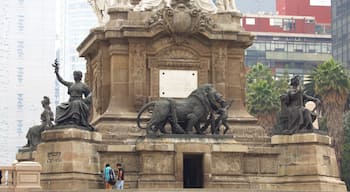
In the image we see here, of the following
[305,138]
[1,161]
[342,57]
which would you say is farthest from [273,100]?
[305,138]

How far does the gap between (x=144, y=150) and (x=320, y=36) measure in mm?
128607

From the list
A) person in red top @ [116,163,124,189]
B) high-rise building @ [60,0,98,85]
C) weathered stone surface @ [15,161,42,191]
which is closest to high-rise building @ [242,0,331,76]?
high-rise building @ [60,0,98,85]

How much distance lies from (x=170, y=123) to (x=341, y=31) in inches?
3696

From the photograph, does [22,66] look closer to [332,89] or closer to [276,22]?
[332,89]

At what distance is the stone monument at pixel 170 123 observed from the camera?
4022 centimetres

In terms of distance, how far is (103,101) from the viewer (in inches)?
1745

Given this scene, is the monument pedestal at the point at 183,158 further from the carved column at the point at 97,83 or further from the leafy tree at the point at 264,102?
the leafy tree at the point at 264,102

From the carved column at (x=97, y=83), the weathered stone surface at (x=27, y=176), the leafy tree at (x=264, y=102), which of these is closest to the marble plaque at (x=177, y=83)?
the carved column at (x=97, y=83)

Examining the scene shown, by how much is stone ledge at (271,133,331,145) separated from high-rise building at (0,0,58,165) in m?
47.9

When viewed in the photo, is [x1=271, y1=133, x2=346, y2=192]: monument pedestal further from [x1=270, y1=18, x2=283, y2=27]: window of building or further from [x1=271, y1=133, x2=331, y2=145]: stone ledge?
[x1=270, y1=18, x2=283, y2=27]: window of building

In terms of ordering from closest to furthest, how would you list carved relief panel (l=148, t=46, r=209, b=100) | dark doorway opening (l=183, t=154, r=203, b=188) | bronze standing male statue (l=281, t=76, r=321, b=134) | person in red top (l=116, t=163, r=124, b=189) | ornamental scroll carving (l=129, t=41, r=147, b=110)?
person in red top (l=116, t=163, r=124, b=189) < dark doorway opening (l=183, t=154, r=203, b=188) < bronze standing male statue (l=281, t=76, r=321, b=134) < ornamental scroll carving (l=129, t=41, r=147, b=110) < carved relief panel (l=148, t=46, r=209, b=100)

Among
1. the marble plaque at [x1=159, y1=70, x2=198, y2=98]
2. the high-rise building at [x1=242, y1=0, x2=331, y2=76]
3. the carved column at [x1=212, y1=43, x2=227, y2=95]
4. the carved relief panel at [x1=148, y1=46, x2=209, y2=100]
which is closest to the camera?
the carved relief panel at [x1=148, y1=46, x2=209, y2=100]

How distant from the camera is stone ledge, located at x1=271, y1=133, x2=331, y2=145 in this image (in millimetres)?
41781

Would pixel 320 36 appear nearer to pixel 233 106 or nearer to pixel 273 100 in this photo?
pixel 273 100
